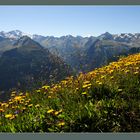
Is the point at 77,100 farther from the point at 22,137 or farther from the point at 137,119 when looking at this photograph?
the point at 22,137

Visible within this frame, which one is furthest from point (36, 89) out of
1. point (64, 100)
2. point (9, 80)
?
point (9, 80)

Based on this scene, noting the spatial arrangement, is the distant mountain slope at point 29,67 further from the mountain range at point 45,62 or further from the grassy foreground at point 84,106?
the grassy foreground at point 84,106

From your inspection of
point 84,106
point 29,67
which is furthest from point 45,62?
point 29,67

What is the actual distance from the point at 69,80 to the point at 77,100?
40.6 inches

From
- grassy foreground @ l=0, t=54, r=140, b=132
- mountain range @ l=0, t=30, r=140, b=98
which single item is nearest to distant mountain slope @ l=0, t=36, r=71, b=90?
mountain range @ l=0, t=30, r=140, b=98

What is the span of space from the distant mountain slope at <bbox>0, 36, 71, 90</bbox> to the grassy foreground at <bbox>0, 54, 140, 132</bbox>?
488 mm

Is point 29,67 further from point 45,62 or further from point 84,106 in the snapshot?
point 84,106

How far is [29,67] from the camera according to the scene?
117 metres

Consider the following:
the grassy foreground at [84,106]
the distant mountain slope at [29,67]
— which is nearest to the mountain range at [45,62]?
the distant mountain slope at [29,67]

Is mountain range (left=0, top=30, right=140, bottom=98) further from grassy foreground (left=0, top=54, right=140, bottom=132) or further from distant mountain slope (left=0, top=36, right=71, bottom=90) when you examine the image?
grassy foreground (left=0, top=54, right=140, bottom=132)

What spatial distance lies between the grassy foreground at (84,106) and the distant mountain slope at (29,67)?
1.60 ft

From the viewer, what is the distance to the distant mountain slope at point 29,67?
663 cm

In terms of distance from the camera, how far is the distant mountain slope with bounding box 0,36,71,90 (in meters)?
6.63

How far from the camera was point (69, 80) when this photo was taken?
627 cm
